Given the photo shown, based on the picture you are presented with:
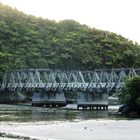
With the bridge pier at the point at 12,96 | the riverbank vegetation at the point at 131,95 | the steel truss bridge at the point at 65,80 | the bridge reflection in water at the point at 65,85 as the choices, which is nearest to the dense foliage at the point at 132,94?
the riverbank vegetation at the point at 131,95

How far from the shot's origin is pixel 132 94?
102562 millimetres

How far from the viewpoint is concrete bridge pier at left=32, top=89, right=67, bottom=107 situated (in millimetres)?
163750

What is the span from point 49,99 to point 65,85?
7391 mm

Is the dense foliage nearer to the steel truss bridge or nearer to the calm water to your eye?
the calm water

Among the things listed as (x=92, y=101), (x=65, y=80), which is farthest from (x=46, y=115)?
(x=65, y=80)

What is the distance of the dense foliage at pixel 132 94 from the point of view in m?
102

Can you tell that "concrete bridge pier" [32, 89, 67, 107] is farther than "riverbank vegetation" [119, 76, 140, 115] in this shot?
Yes

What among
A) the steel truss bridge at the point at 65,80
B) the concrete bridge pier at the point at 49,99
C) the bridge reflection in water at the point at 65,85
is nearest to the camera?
the bridge reflection in water at the point at 65,85

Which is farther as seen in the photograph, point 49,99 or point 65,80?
point 65,80

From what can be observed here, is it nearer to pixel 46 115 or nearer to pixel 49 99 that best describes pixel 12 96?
pixel 49 99

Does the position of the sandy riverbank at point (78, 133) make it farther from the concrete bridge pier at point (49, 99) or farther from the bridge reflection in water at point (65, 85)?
the concrete bridge pier at point (49, 99)

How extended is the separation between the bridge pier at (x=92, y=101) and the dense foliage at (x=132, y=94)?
36.8 meters

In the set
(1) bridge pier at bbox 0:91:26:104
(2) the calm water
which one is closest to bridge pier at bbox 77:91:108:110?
(2) the calm water

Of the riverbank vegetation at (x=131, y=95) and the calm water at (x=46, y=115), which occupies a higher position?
the riverbank vegetation at (x=131, y=95)
